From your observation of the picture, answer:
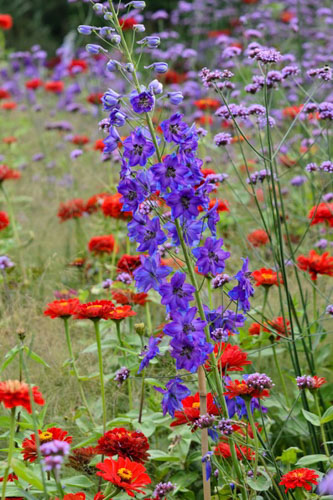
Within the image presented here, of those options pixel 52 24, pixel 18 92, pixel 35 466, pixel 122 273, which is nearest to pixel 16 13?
pixel 52 24

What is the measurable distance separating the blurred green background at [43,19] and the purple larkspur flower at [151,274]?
9.55 m

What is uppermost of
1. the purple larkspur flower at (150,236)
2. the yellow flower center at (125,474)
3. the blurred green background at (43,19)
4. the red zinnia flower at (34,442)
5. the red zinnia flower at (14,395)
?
the blurred green background at (43,19)

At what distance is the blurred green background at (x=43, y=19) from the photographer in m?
10.7

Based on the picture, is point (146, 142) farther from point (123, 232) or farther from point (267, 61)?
point (123, 232)

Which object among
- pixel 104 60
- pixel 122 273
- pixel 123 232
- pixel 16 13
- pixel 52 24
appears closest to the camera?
pixel 122 273

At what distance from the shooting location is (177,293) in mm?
1354

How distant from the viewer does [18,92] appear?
7.70 metres

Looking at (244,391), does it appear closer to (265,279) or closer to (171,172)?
(171,172)

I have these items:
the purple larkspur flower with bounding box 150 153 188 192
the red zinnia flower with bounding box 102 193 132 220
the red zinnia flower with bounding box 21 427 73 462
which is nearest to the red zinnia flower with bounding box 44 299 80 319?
the red zinnia flower with bounding box 21 427 73 462

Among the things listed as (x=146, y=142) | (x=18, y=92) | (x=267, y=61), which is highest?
(x=18, y=92)

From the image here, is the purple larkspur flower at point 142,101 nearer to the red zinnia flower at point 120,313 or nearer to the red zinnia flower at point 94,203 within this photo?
the red zinnia flower at point 120,313

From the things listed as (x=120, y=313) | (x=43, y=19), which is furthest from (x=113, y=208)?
(x=43, y=19)

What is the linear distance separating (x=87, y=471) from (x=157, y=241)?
82cm

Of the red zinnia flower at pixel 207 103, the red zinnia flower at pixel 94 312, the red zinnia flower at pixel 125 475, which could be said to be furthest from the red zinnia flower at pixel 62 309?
the red zinnia flower at pixel 207 103
